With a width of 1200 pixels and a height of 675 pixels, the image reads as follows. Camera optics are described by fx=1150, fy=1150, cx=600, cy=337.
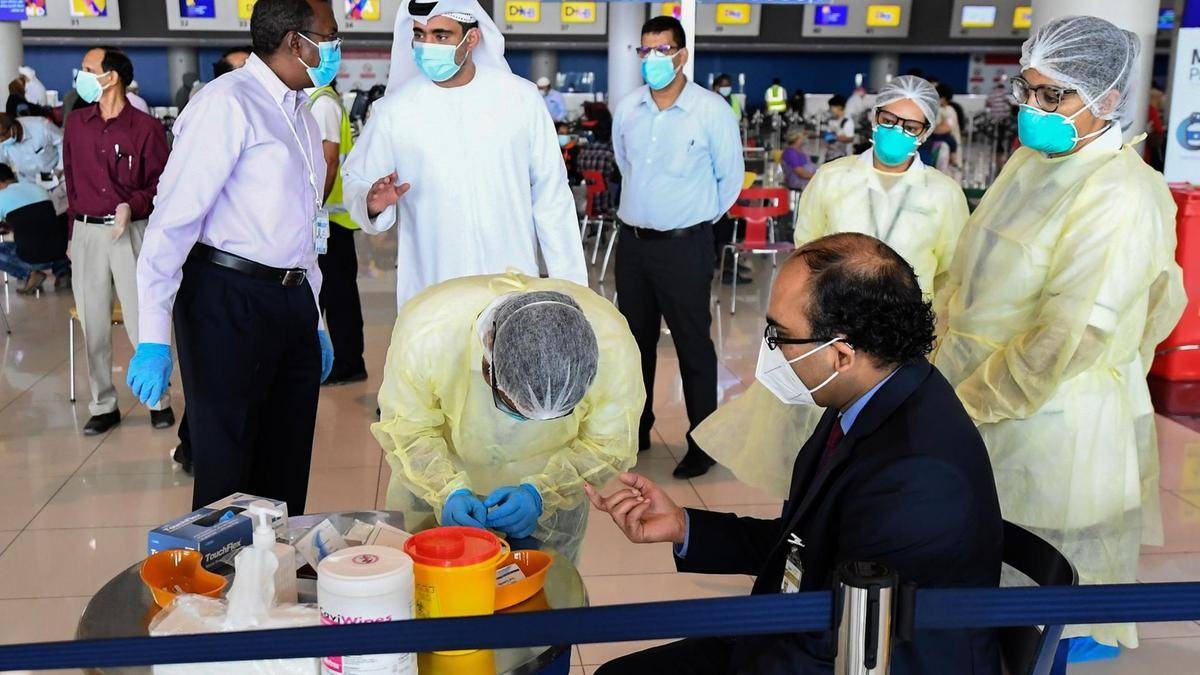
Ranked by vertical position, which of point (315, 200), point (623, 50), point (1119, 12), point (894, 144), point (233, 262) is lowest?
point (233, 262)

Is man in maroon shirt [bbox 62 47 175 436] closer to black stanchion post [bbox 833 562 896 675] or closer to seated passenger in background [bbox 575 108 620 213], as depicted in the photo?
black stanchion post [bbox 833 562 896 675]

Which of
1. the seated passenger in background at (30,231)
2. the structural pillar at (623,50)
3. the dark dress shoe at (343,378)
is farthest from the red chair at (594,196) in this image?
the structural pillar at (623,50)

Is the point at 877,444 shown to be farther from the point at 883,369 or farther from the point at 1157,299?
the point at 1157,299

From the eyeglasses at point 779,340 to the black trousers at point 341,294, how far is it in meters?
4.01

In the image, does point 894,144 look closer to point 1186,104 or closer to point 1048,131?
point 1048,131

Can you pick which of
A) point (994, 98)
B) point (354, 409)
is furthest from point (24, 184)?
point (994, 98)

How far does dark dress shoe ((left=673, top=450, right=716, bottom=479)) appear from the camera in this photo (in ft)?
14.4

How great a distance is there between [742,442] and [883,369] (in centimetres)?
162

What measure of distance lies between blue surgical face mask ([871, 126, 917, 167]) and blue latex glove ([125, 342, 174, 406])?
2.15 m

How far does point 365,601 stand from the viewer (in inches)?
57.6

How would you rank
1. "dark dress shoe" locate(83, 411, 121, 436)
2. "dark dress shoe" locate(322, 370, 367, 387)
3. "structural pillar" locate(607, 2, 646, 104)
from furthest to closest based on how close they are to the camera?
"structural pillar" locate(607, 2, 646, 104) → "dark dress shoe" locate(322, 370, 367, 387) → "dark dress shoe" locate(83, 411, 121, 436)

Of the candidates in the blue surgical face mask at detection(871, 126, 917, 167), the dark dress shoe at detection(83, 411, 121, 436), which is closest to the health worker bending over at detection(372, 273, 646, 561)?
the blue surgical face mask at detection(871, 126, 917, 167)

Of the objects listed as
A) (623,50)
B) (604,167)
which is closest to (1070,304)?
(604,167)

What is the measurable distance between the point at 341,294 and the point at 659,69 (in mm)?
2095
